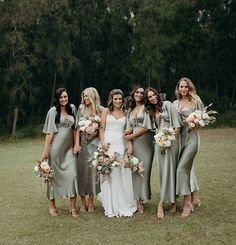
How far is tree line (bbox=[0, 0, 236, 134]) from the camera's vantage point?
84.3 feet

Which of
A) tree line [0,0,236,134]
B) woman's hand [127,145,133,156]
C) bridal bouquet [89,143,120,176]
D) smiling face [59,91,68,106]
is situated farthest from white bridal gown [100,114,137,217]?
tree line [0,0,236,134]

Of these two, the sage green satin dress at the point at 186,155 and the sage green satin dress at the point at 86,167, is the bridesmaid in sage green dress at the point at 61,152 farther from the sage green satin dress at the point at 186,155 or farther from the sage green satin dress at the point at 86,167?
the sage green satin dress at the point at 186,155

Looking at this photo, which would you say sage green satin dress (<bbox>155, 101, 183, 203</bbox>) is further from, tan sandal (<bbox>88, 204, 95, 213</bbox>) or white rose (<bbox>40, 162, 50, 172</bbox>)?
white rose (<bbox>40, 162, 50, 172</bbox>)

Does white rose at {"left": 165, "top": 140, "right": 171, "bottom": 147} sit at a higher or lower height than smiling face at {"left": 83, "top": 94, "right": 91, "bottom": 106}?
lower

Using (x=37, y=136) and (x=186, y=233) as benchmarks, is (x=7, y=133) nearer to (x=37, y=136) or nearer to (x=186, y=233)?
(x=37, y=136)

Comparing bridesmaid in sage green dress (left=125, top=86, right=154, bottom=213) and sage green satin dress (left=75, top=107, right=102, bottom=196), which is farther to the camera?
sage green satin dress (left=75, top=107, right=102, bottom=196)

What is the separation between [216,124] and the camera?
26547 millimetres

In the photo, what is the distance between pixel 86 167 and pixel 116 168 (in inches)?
23.7

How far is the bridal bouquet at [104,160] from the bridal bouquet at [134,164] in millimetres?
167

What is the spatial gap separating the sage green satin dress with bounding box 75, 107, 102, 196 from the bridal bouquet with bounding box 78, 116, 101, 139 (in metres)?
0.20

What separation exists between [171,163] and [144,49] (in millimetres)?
20909

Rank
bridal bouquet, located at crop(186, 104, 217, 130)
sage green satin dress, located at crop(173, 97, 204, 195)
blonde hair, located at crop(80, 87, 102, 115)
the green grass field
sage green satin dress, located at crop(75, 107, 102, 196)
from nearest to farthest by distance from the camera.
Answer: the green grass field
bridal bouquet, located at crop(186, 104, 217, 130)
sage green satin dress, located at crop(173, 97, 204, 195)
blonde hair, located at crop(80, 87, 102, 115)
sage green satin dress, located at crop(75, 107, 102, 196)

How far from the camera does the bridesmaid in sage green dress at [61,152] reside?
780cm

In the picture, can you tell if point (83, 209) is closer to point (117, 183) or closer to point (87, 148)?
point (117, 183)
